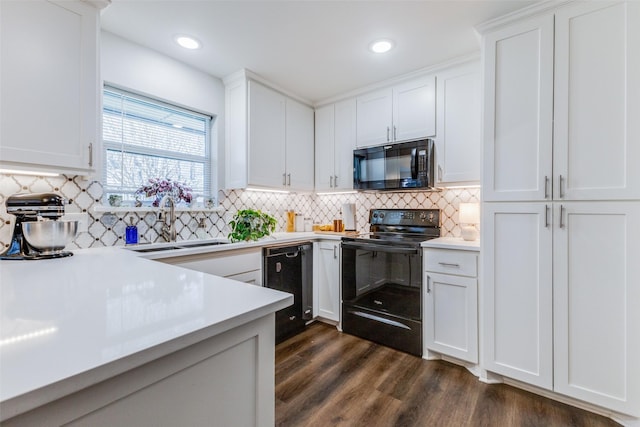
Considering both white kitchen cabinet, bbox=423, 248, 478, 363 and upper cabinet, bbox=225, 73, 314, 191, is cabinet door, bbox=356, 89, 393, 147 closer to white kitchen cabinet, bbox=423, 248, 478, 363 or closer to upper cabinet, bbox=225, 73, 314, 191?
upper cabinet, bbox=225, 73, 314, 191

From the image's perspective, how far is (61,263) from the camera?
1.34 metres

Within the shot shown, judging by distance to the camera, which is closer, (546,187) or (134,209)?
(546,187)

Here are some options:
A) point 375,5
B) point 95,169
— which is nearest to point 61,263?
point 95,169

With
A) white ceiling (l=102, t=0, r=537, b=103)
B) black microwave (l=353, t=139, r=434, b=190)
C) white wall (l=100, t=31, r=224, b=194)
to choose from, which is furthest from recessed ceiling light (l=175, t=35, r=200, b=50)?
black microwave (l=353, t=139, r=434, b=190)

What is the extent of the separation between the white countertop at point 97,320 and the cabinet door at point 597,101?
6.17ft

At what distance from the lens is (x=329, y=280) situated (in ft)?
9.28

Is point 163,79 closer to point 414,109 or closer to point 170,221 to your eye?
point 170,221

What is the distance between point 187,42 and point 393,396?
9.39 ft

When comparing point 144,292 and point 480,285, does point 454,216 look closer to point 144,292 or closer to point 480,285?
point 480,285

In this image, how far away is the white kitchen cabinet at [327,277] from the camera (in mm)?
2775

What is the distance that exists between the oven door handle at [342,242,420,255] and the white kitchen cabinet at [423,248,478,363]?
11 cm

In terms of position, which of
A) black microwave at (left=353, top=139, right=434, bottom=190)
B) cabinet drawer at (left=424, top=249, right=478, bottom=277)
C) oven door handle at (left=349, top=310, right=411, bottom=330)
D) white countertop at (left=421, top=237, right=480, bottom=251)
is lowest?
oven door handle at (left=349, top=310, right=411, bottom=330)

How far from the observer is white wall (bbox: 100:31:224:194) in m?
2.05

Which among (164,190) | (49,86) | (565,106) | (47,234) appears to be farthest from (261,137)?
(565,106)
